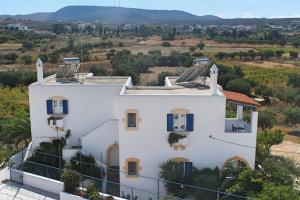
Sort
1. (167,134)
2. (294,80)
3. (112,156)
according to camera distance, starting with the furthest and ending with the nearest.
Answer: (294,80) → (112,156) → (167,134)

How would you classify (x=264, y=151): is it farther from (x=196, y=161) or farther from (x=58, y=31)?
(x=58, y=31)

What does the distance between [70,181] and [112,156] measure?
3.97 meters

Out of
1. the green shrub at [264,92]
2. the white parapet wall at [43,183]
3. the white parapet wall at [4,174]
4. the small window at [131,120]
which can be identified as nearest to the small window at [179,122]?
the small window at [131,120]

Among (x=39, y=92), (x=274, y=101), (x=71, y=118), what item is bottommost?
(x=274, y=101)

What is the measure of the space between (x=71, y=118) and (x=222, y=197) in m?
9.59

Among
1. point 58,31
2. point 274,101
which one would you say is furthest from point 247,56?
point 58,31

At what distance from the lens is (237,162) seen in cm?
1908

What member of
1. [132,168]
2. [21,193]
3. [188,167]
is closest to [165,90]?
[188,167]

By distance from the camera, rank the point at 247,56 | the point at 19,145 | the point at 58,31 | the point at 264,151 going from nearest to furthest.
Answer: the point at 264,151, the point at 19,145, the point at 247,56, the point at 58,31

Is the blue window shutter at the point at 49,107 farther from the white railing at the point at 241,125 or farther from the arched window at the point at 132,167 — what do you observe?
the white railing at the point at 241,125

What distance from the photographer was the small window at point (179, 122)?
18766 mm

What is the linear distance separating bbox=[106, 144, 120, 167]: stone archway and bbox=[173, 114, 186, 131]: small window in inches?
154

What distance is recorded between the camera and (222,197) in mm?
16844

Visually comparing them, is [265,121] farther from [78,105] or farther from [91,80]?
[78,105]
